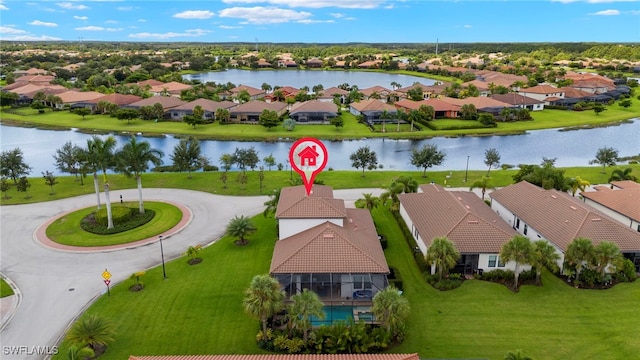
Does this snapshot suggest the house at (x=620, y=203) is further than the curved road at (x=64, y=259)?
Yes

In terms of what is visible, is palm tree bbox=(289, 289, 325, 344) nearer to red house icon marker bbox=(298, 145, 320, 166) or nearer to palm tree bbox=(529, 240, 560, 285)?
red house icon marker bbox=(298, 145, 320, 166)

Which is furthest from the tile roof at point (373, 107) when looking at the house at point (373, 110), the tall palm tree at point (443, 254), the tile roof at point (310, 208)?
the tall palm tree at point (443, 254)

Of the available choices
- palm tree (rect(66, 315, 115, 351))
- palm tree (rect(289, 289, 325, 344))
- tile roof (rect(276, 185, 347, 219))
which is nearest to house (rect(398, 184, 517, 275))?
tile roof (rect(276, 185, 347, 219))

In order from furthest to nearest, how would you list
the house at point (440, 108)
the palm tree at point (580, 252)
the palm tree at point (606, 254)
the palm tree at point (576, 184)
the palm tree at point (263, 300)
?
1. the house at point (440, 108)
2. the palm tree at point (576, 184)
3. the palm tree at point (580, 252)
4. the palm tree at point (606, 254)
5. the palm tree at point (263, 300)

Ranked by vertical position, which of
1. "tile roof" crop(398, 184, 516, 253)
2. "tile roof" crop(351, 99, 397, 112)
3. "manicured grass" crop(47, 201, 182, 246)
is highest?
"tile roof" crop(351, 99, 397, 112)

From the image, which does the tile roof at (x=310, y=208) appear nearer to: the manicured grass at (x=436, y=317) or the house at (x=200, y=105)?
the manicured grass at (x=436, y=317)

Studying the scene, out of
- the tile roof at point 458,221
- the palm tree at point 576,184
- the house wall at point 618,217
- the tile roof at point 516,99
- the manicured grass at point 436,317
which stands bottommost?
the manicured grass at point 436,317
